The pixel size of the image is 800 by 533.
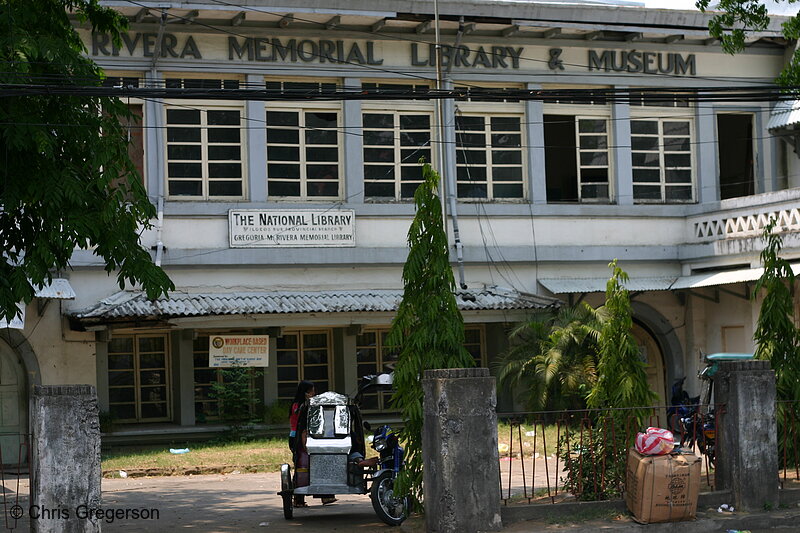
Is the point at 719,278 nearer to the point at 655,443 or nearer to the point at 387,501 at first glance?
the point at 655,443

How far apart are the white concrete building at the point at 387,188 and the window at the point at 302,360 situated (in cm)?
4

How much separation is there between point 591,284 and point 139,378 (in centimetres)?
881

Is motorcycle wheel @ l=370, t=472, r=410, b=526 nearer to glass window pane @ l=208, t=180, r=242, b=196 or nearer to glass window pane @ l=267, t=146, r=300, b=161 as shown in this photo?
glass window pane @ l=208, t=180, r=242, b=196

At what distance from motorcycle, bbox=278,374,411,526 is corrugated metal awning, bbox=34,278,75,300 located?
7.27 m

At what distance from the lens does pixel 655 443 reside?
10.5m

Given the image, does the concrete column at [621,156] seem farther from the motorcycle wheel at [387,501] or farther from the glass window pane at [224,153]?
the motorcycle wheel at [387,501]

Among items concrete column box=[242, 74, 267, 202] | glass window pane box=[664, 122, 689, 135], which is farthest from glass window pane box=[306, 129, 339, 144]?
glass window pane box=[664, 122, 689, 135]

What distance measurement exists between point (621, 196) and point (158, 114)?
362 inches

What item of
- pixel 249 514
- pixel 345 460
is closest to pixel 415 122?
pixel 249 514

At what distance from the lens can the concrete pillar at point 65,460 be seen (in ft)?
30.9

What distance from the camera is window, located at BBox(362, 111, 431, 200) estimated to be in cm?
2130

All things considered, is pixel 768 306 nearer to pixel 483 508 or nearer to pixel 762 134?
pixel 483 508

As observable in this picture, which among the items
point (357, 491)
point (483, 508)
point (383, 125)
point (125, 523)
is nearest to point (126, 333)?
point (383, 125)

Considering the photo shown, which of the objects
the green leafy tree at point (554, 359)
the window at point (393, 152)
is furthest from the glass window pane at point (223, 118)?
the green leafy tree at point (554, 359)
